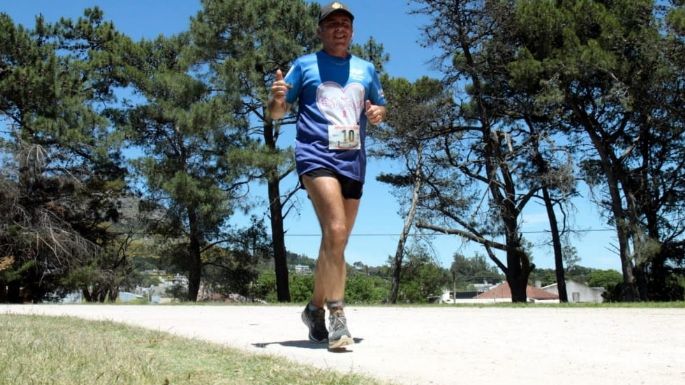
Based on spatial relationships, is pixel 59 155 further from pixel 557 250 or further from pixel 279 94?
pixel 279 94

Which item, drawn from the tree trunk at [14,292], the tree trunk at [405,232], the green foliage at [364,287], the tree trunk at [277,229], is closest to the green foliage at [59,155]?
the tree trunk at [14,292]

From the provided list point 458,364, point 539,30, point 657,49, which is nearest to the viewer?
point 458,364

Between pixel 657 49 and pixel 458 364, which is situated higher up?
pixel 657 49

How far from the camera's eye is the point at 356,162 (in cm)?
406

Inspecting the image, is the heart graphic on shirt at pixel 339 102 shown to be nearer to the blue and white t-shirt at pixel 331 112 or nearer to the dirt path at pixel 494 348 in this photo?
the blue and white t-shirt at pixel 331 112

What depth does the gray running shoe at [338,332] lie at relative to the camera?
3738 millimetres

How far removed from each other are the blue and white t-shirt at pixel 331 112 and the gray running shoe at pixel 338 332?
819mm

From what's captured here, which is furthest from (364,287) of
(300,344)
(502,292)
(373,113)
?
(373,113)

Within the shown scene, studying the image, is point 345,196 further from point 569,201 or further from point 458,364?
point 569,201

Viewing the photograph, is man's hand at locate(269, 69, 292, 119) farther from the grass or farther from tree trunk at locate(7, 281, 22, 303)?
tree trunk at locate(7, 281, 22, 303)

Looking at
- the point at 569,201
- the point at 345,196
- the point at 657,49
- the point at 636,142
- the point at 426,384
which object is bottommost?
the point at 426,384

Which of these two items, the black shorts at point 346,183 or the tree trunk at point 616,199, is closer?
the black shorts at point 346,183

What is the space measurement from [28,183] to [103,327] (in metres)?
21.1

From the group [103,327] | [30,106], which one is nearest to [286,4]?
[30,106]
